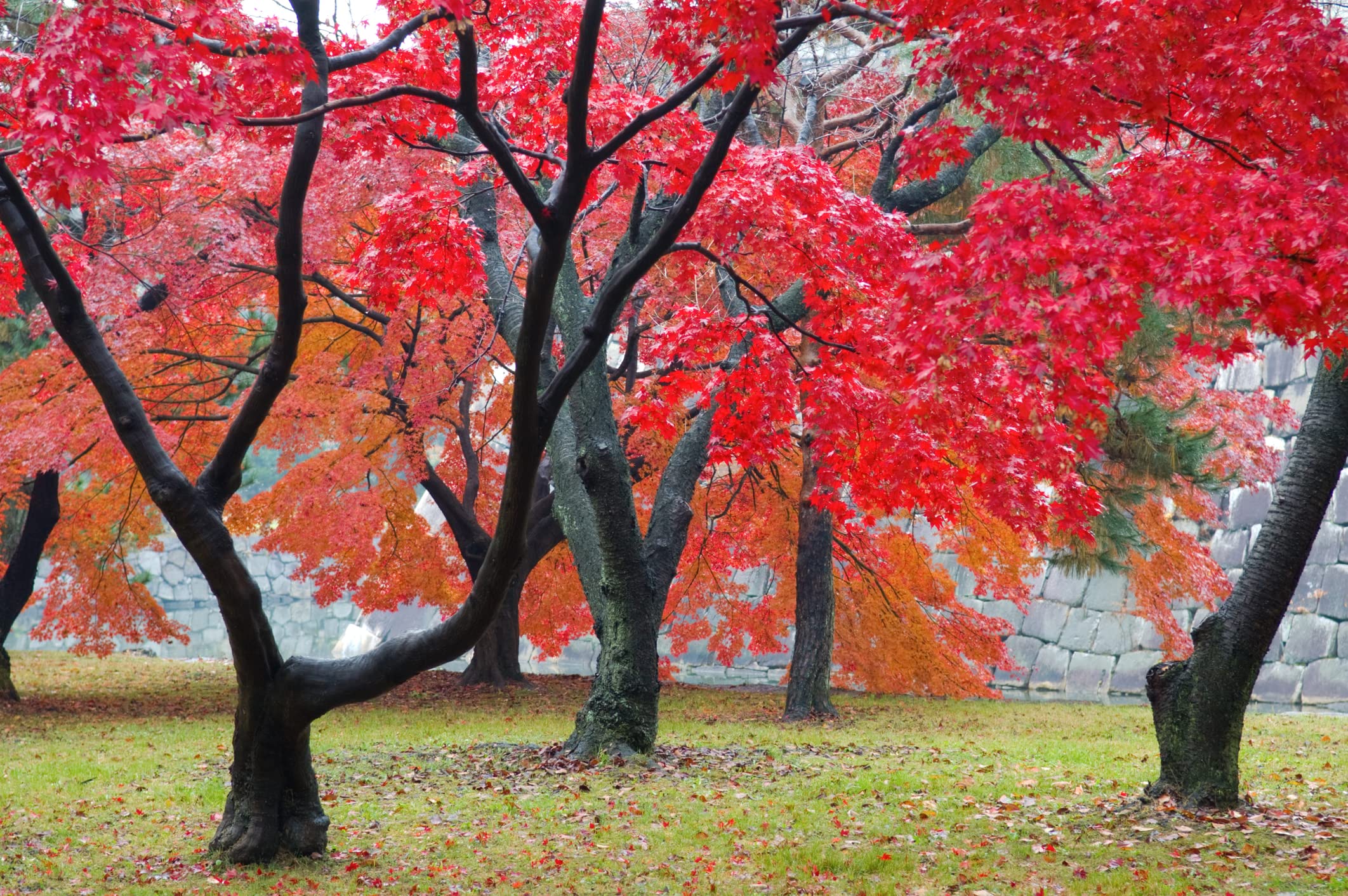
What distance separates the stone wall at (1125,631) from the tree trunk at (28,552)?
7.24 m

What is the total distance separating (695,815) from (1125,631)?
15.3m

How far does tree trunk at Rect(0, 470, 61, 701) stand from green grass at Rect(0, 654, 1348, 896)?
192cm

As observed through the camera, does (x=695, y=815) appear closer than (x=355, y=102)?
No

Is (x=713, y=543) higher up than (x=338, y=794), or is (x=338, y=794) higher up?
(x=713, y=543)

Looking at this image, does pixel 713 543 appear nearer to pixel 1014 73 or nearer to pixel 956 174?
pixel 956 174

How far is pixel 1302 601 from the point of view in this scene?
17.0 meters

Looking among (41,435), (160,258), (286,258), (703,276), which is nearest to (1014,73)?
(286,258)

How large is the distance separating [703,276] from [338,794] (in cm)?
595

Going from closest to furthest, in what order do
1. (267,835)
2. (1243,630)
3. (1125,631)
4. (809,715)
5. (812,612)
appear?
(267,835) < (1243,630) < (812,612) < (809,715) < (1125,631)

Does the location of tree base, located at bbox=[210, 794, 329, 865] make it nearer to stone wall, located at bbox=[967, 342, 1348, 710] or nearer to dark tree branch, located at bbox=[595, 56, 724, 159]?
dark tree branch, located at bbox=[595, 56, 724, 159]

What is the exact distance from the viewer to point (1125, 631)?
18.9 meters

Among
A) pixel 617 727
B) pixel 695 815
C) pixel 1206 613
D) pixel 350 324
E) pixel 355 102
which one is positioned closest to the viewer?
pixel 355 102

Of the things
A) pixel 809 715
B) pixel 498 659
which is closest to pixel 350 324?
pixel 498 659

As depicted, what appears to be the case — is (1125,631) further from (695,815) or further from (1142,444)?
(695,815)
